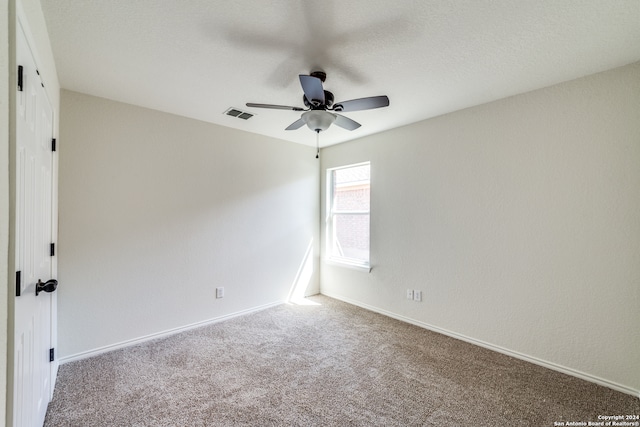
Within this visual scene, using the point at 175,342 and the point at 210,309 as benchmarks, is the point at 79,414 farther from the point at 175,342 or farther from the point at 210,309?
the point at 210,309

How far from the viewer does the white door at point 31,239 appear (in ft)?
3.82

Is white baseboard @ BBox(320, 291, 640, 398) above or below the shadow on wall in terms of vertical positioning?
below

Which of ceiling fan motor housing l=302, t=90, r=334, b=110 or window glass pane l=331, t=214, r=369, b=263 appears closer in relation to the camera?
ceiling fan motor housing l=302, t=90, r=334, b=110

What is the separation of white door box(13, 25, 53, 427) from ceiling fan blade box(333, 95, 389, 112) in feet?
5.67

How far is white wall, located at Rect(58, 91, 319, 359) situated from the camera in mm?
2523

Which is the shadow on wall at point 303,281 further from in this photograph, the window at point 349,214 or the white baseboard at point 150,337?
the white baseboard at point 150,337

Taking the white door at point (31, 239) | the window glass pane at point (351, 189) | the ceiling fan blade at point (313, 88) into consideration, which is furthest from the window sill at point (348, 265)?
the white door at point (31, 239)

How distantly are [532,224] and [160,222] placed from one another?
11.8 ft

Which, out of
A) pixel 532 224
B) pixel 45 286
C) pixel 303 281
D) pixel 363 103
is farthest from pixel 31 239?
pixel 532 224

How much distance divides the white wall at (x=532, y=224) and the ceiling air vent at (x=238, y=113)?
5.73ft

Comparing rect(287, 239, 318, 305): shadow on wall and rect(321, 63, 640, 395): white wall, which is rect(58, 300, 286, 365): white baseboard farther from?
rect(321, 63, 640, 395): white wall

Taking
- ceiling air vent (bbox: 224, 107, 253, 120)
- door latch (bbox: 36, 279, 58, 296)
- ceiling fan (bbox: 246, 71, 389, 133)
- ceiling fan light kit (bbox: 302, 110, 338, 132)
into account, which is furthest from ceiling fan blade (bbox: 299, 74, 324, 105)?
door latch (bbox: 36, 279, 58, 296)

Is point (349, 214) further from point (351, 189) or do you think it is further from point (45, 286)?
point (45, 286)

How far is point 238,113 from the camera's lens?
3070 millimetres
